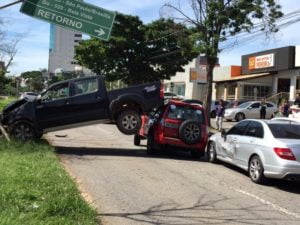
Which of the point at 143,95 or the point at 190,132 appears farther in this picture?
the point at 143,95

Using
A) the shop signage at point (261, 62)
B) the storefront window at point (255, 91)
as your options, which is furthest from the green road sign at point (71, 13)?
the storefront window at point (255, 91)

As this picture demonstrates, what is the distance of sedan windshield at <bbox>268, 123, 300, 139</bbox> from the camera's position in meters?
11.6

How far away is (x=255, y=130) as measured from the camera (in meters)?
12.4

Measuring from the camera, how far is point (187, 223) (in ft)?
24.9

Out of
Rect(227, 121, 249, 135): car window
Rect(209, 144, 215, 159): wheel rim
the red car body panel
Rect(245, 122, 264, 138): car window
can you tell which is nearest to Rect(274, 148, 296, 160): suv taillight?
Rect(245, 122, 264, 138): car window

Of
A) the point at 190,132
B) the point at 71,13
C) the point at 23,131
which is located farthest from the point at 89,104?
the point at 71,13

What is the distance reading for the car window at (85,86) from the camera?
15836 millimetres

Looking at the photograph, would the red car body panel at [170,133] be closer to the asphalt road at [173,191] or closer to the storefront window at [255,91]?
the asphalt road at [173,191]

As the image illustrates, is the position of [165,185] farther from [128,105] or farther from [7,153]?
[128,105]

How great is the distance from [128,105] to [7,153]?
423 centimetres

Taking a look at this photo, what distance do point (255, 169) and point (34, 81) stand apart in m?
137

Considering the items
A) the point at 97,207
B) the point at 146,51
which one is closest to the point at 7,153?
the point at 97,207

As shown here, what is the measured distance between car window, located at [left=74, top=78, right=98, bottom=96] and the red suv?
6.73 ft

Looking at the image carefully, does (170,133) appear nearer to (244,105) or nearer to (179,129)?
(179,129)
